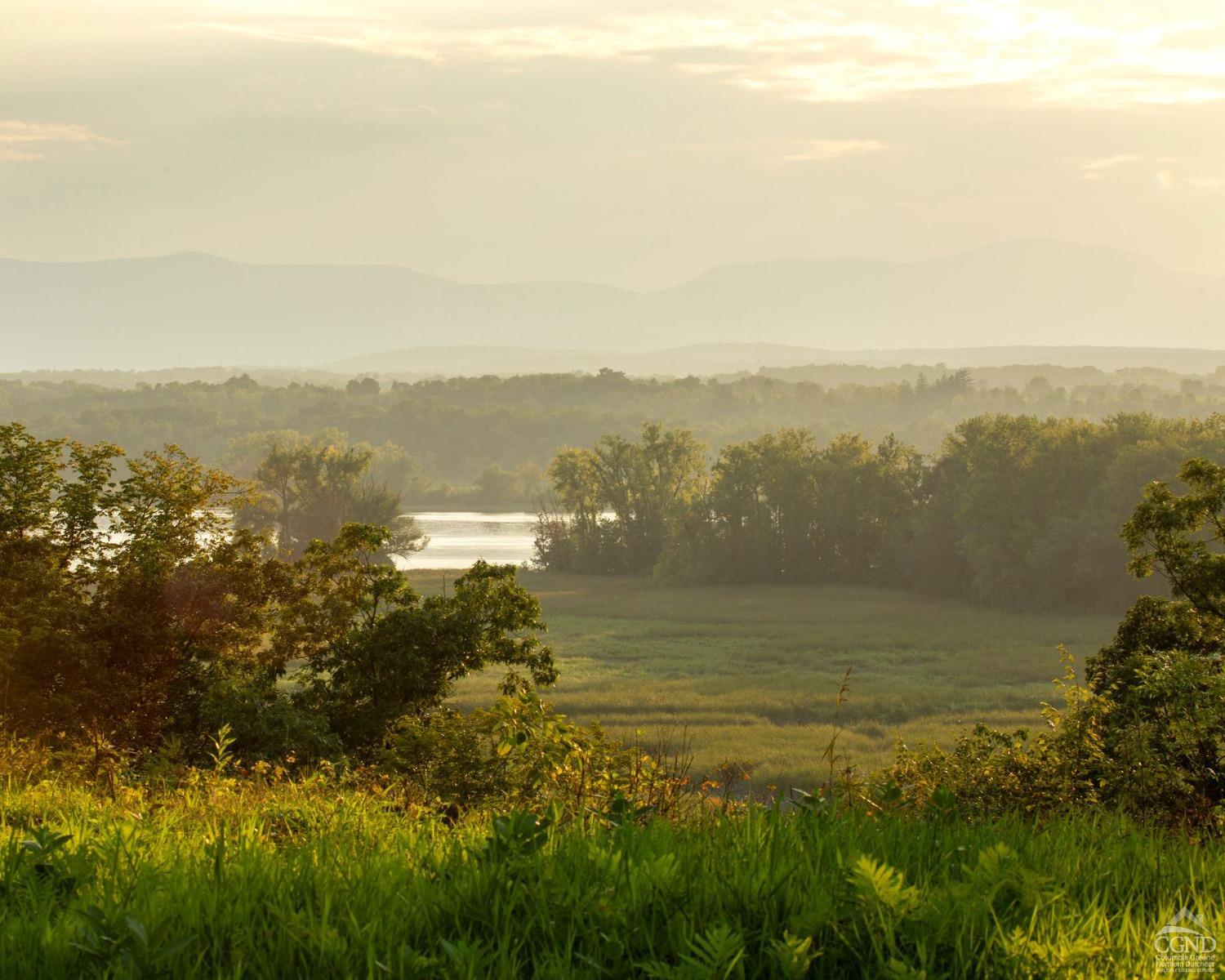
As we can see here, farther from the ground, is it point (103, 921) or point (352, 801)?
point (103, 921)

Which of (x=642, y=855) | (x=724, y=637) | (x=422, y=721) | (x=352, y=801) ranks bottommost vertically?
(x=724, y=637)

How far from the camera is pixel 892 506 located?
102 meters

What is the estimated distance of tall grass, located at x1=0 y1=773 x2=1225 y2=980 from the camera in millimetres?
3537

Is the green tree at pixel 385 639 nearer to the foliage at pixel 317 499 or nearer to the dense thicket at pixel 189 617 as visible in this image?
the dense thicket at pixel 189 617

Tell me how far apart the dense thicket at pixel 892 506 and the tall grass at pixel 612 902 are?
84.6 m

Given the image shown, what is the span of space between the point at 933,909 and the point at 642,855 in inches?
42.5

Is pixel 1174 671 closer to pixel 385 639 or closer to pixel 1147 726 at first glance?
pixel 1147 726

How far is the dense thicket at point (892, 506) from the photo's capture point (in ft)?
278

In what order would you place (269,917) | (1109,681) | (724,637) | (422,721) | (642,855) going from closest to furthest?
(269,917), (642,855), (1109,681), (422,721), (724,637)

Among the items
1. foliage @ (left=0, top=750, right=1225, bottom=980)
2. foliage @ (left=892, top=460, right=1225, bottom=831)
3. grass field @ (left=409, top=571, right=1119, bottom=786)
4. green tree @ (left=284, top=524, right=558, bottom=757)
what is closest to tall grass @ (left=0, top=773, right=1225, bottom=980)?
foliage @ (left=0, top=750, right=1225, bottom=980)

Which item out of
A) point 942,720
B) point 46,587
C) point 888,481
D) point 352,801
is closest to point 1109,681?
point 352,801

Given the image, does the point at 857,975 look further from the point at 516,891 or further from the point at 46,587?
the point at 46,587

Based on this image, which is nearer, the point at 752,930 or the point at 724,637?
the point at 752,930

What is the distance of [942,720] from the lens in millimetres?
56156
